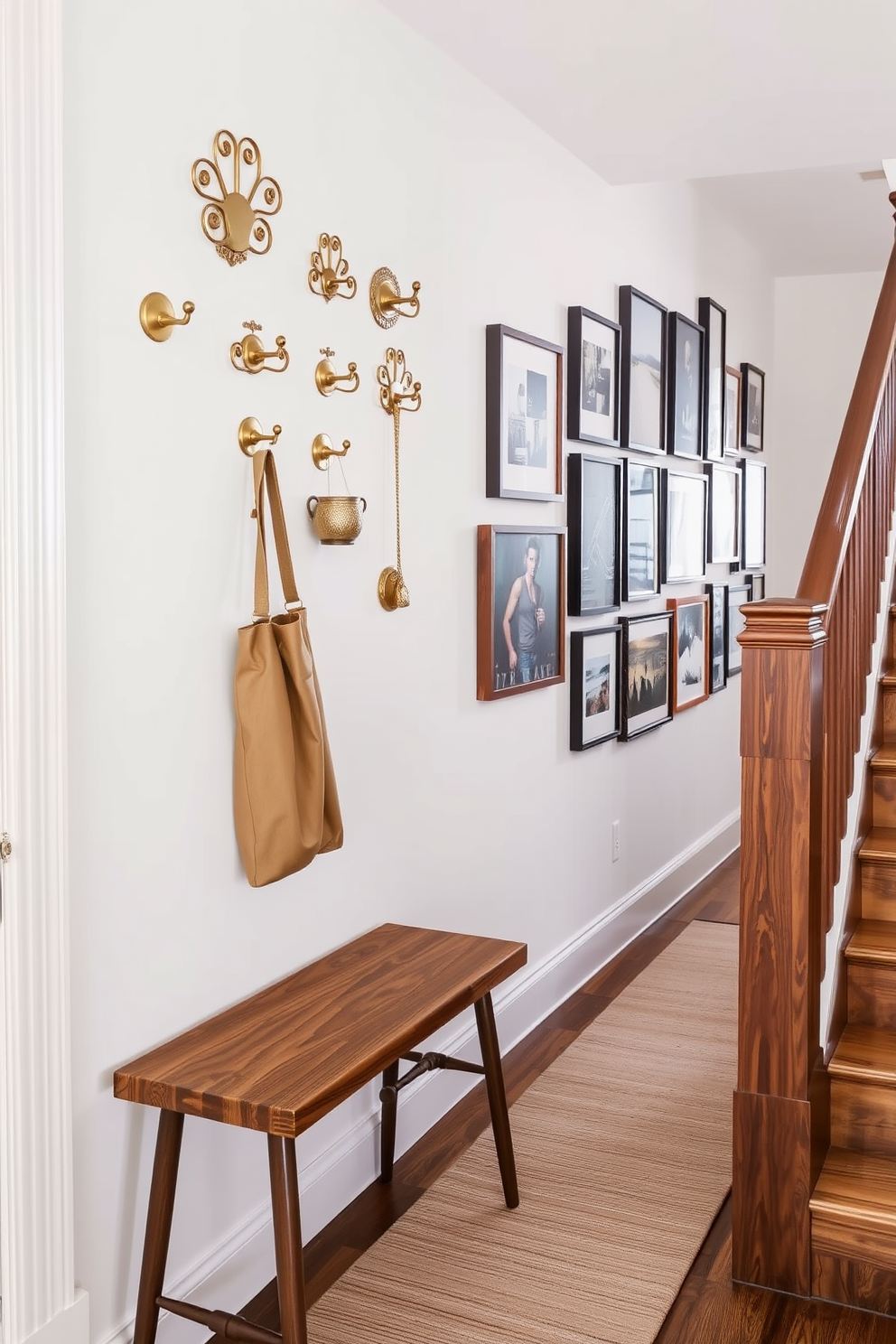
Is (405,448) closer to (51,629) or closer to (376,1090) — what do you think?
(51,629)

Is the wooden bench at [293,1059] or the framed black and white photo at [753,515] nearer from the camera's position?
the wooden bench at [293,1059]

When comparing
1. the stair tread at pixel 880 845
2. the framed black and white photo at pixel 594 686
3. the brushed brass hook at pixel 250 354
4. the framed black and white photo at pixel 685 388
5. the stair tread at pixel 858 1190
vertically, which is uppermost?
the framed black and white photo at pixel 685 388

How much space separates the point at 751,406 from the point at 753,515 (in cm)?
52

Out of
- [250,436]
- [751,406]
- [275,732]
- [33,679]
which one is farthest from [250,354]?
[751,406]

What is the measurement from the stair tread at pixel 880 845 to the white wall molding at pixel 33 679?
1.80 m

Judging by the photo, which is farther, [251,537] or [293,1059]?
[251,537]

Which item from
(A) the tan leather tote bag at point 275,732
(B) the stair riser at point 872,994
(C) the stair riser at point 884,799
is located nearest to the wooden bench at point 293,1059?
(A) the tan leather tote bag at point 275,732

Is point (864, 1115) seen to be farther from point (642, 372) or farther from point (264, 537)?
point (642, 372)

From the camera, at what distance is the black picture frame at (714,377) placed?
4844 mm

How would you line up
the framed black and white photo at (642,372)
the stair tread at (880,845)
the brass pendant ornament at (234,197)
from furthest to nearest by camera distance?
1. the framed black and white photo at (642,372)
2. the stair tread at (880,845)
3. the brass pendant ornament at (234,197)

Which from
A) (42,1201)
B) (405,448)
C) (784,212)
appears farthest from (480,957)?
(784,212)

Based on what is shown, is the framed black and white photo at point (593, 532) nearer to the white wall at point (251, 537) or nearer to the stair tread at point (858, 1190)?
the white wall at point (251, 537)

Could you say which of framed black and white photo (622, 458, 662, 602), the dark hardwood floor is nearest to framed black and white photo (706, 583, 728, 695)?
framed black and white photo (622, 458, 662, 602)

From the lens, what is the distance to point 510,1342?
2.04 metres
